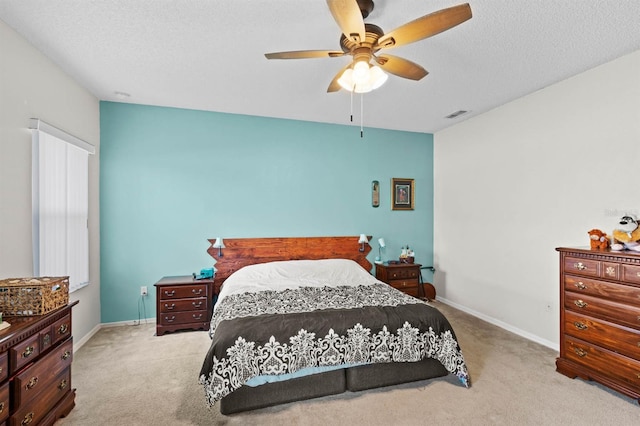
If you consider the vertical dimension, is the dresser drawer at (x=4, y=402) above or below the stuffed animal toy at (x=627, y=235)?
below

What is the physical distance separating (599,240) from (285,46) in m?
3.10

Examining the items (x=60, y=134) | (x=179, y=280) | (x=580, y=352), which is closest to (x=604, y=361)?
(x=580, y=352)

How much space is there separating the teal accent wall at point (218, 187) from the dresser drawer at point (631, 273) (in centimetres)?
289

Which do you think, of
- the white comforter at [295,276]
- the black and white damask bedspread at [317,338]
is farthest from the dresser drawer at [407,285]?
the black and white damask bedspread at [317,338]

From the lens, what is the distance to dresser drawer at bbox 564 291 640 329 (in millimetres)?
2311

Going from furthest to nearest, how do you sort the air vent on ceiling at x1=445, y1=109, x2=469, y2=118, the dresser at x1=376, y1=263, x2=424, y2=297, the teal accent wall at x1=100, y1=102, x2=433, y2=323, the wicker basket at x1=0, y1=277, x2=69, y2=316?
the dresser at x1=376, y1=263, x2=424, y2=297, the air vent on ceiling at x1=445, y1=109, x2=469, y2=118, the teal accent wall at x1=100, y1=102, x2=433, y2=323, the wicker basket at x1=0, y1=277, x2=69, y2=316

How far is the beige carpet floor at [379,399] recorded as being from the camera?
2.14 meters

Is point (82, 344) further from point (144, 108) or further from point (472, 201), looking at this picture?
point (472, 201)

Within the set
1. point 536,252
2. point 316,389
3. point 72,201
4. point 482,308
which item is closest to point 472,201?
point 536,252

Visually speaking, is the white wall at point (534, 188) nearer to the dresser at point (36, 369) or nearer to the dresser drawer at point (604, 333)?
the dresser drawer at point (604, 333)

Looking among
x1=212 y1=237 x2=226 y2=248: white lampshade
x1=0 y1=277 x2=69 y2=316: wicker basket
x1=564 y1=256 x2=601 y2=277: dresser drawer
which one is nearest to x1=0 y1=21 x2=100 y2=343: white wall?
x1=0 y1=277 x2=69 y2=316: wicker basket

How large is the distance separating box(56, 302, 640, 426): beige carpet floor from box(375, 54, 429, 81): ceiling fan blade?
237 centimetres

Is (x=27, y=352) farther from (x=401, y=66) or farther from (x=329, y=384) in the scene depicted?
(x=401, y=66)

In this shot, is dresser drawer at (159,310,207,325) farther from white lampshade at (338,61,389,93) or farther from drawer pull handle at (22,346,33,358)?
white lampshade at (338,61,389,93)
